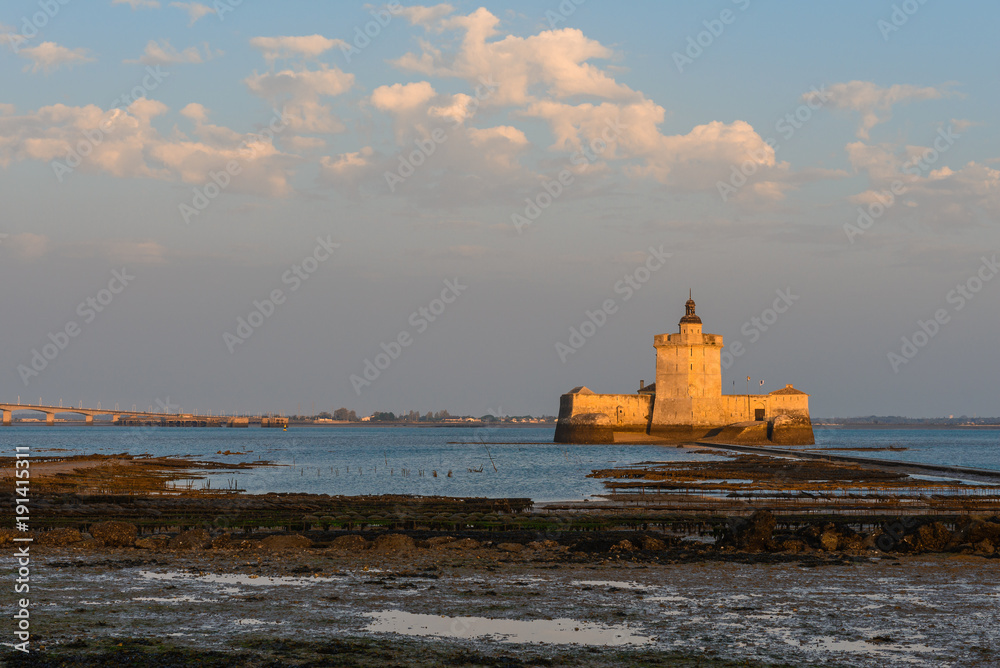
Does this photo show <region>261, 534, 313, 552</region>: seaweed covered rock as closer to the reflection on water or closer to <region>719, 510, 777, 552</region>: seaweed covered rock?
the reflection on water

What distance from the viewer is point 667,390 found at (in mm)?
98188

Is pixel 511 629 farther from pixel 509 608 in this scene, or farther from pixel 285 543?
pixel 285 543

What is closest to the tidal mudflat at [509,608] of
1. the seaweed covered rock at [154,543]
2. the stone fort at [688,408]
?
the seaweed covered rock at [154,543]

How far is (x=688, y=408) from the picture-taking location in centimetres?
9819

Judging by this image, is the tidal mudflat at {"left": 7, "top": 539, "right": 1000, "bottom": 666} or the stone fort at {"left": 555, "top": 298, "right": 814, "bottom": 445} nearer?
the tidal mudflat at {"left": 7, "top": 539, "right": 1000, "bottom": 666}

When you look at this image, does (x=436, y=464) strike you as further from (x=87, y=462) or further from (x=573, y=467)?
(x=87, y=462)

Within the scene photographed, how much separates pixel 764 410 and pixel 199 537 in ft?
282

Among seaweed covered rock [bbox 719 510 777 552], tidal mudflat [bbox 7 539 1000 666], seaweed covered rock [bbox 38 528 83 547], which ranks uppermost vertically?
seaweed covered rock [bbox 719 510 777 552]

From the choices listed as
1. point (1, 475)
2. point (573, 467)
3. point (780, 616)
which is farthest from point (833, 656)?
point (573, 467)

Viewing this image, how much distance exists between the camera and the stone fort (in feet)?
312

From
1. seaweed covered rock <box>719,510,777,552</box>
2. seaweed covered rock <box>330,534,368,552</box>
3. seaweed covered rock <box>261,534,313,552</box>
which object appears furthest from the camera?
seaweed covered rock <box>330,534,368,552</box>

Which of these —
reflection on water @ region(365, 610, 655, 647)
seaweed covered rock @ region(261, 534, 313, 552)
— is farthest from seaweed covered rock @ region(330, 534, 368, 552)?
reflection on water @ region(365, 610, 655, 647)

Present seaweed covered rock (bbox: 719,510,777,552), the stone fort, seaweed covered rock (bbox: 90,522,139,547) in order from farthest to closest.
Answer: the stone fort → seaweed covered rock (bbox: 90,522,139,547) → seaweed covered rock (bbox: 719,510,777,552)

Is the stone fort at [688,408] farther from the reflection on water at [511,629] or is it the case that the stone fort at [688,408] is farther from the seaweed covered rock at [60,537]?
the reflection on water at [511,629]
